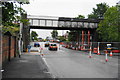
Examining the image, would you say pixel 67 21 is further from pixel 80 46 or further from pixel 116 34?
pixel 116 34

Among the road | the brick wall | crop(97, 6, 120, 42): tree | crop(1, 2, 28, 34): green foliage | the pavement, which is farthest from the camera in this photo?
crop(97, 6, 120, 42): tree

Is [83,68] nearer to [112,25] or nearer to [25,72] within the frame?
[25,72]

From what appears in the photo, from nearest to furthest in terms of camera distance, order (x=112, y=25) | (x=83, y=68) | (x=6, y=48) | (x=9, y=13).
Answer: (x=9, y=13) < (x=83, y=68) < (x=6, y=48) < (x=112, y=25)

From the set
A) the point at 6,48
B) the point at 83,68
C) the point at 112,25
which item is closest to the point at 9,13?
the point at 83,68

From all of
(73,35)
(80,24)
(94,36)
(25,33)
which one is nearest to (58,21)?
(80,24)

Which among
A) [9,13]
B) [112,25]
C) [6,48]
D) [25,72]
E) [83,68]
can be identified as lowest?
[83,68]

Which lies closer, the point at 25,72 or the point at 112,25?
the point at 25,72

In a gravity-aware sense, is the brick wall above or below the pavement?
above

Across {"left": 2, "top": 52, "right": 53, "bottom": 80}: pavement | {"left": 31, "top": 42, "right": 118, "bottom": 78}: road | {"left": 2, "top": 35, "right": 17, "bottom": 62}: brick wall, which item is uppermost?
{"left": 2, "top": 35, "right": 17, "bottom": 62}: brick wall

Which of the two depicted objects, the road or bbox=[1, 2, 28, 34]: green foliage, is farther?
the road

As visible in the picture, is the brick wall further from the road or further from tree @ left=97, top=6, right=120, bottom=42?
tree @ left=97, top=6, right=120, bottom=42

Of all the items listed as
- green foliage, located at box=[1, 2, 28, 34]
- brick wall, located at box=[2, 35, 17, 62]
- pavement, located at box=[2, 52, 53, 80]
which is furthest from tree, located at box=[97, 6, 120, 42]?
green foliage, located at box=[1, 2, 28, 34]

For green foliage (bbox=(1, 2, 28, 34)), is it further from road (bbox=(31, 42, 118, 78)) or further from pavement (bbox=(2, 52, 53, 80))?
road (bbox=(31, 42, 118, 78))

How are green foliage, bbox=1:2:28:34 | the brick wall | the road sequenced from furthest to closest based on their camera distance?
the brick wall, the road, green foliage, bbox=1:2:28:34
